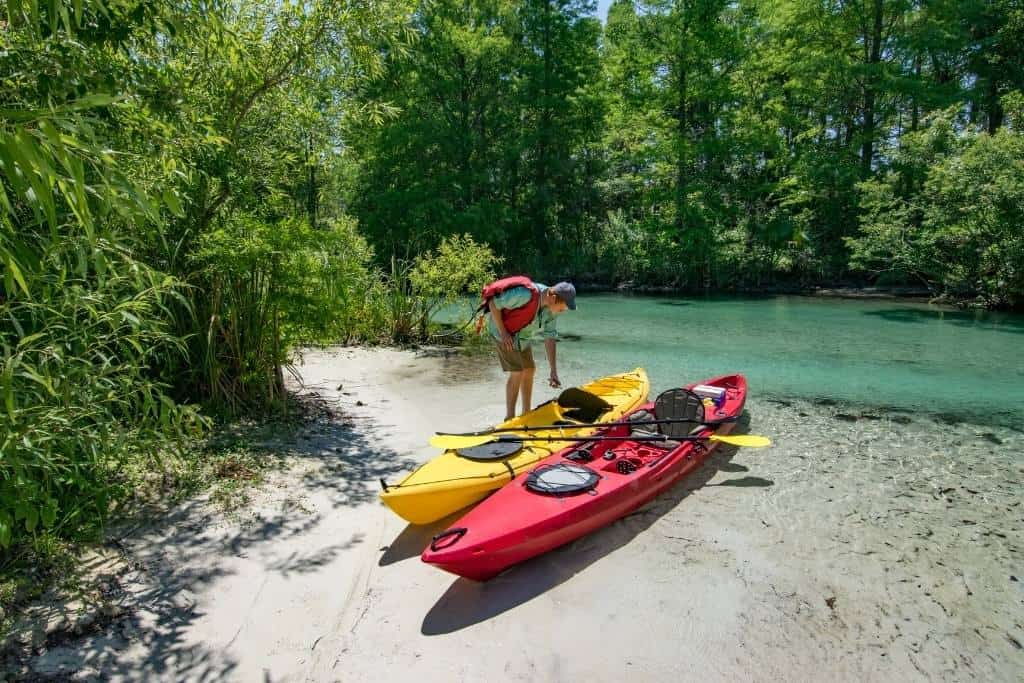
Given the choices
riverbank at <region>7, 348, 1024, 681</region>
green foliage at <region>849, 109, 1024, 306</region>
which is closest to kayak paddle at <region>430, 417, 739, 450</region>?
riverbank at <region>7, 348, 1024, 681</region>

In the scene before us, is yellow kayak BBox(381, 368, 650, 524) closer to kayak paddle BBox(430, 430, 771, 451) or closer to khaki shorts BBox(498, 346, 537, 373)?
kayak paddle BBox(430, 430, 771, 451)

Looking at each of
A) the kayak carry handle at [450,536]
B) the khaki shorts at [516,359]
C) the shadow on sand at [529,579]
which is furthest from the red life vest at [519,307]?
the kayak carry handle at [450,536]

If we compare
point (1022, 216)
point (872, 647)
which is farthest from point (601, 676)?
point (1022, 216)

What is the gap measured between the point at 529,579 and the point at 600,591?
416mm

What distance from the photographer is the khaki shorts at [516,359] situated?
19.3ft

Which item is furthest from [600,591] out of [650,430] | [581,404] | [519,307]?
[519,307]

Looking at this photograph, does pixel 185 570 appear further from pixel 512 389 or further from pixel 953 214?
pixel 953 214

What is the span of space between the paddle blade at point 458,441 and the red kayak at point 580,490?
0.55 m

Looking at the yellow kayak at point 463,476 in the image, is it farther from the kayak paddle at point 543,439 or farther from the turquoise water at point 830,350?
the turquoise water at point 830,350

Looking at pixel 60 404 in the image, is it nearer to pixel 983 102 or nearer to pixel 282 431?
pixel 282 431

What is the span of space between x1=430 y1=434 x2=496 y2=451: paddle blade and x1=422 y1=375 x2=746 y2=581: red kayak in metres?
0.55

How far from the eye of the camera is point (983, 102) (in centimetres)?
2081

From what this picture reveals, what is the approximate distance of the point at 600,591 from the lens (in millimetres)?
3412

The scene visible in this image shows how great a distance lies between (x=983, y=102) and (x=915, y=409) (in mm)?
19901
